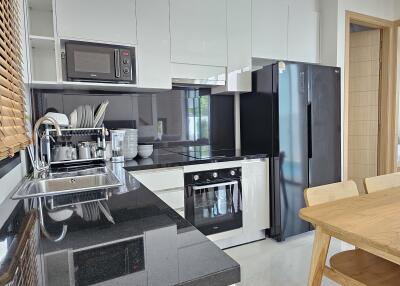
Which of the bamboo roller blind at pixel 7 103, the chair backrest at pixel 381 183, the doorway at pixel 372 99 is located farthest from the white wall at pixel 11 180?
the doorway at pixel 372 99

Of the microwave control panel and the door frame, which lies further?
the door frame

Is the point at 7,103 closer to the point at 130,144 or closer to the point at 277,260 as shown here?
the point at 130,144

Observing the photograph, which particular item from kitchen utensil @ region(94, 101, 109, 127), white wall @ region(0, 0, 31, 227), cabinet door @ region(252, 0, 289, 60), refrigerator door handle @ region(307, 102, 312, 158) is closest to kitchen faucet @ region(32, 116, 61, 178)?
white wall @ region(0, 0, 31, 227)

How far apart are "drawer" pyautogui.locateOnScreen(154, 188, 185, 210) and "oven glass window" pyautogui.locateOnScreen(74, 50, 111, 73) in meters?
1.02

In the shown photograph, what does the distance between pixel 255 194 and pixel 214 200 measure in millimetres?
424

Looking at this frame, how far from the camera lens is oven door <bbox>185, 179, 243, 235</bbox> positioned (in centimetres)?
221

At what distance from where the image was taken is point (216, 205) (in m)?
2.32

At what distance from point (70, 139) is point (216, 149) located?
141 centimetres

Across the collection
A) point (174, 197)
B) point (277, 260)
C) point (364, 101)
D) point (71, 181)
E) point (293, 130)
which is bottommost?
point (277, 260)

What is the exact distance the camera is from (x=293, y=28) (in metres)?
2.85

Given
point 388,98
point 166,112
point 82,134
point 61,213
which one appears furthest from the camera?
point 388,98


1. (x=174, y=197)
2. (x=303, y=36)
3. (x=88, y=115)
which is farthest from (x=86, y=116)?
(x=303, y=36)

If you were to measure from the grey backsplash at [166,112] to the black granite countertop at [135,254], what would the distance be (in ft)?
5.32

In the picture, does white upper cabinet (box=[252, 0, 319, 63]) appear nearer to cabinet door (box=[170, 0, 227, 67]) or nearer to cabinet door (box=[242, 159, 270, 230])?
cabinet door (box=[170, 0, 227, 67])
